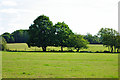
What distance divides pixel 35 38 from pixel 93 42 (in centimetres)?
3115

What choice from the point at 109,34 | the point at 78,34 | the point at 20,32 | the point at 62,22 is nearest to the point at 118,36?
the point at 109,34

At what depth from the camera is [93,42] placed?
84500mm

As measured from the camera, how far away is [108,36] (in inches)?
2630

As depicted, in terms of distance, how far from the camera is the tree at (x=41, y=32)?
64312 mm

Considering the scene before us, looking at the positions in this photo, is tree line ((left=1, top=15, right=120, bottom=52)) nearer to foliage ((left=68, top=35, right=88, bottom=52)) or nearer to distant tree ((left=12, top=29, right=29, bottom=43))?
foliage ((left=68, top=35, right=88, bottom=52))

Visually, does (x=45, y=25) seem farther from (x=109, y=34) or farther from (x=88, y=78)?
(x=88, y=78)

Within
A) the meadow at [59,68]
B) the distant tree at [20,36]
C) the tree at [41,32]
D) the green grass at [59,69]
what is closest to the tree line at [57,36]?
the tree at [41,32]

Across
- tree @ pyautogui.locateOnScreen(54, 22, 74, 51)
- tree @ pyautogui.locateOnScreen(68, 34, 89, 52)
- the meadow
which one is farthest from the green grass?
tree @ pyautogui.locateOnScreen(68, 34, 89, 52)

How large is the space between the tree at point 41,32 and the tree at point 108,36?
1828cm

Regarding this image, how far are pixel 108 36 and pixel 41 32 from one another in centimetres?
2389

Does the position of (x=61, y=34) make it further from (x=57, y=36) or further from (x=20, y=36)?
(x=20, y=36)

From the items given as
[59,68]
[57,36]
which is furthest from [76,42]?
[59,68]

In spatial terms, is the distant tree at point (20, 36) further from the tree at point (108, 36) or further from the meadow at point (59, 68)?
the meadow at point (59, 68)

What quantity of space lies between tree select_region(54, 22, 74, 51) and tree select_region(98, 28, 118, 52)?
1240 cm
